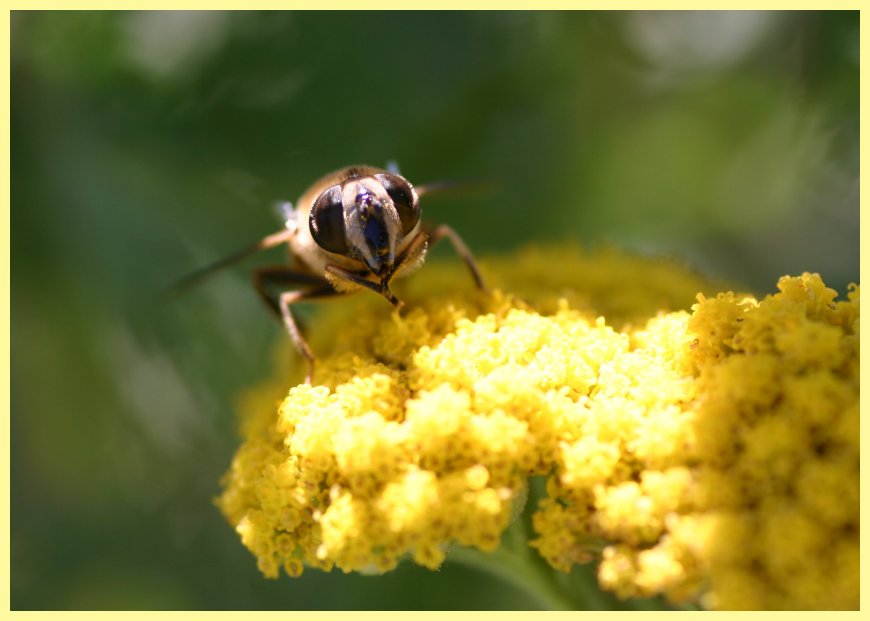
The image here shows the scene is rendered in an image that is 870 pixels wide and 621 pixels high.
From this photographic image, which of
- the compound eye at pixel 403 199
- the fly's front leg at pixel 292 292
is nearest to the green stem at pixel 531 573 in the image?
the fly's front leg at pixel 292 292

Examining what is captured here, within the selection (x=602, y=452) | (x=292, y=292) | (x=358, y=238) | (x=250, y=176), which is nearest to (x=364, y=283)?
(x=358, y=238)

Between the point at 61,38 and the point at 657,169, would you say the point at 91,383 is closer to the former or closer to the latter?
the point at 61,38

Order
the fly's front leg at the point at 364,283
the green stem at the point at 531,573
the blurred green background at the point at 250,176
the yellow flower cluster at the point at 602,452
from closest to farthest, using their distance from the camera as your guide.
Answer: the yellow flower cluster at the point at 602,452
the green stem at the point at 531,573
the fly's front leg at the point at 364,283
the blurred green background at the point at 250,176

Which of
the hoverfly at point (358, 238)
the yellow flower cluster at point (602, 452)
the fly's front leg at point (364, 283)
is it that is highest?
the hoverfly at point (358, 238)

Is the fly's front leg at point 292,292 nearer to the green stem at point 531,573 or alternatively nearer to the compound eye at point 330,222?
the compound eye at point 330,222

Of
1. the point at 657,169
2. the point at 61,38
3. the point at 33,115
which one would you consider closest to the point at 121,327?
the point at 33,115

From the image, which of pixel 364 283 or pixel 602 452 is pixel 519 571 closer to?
pixel 602 452
